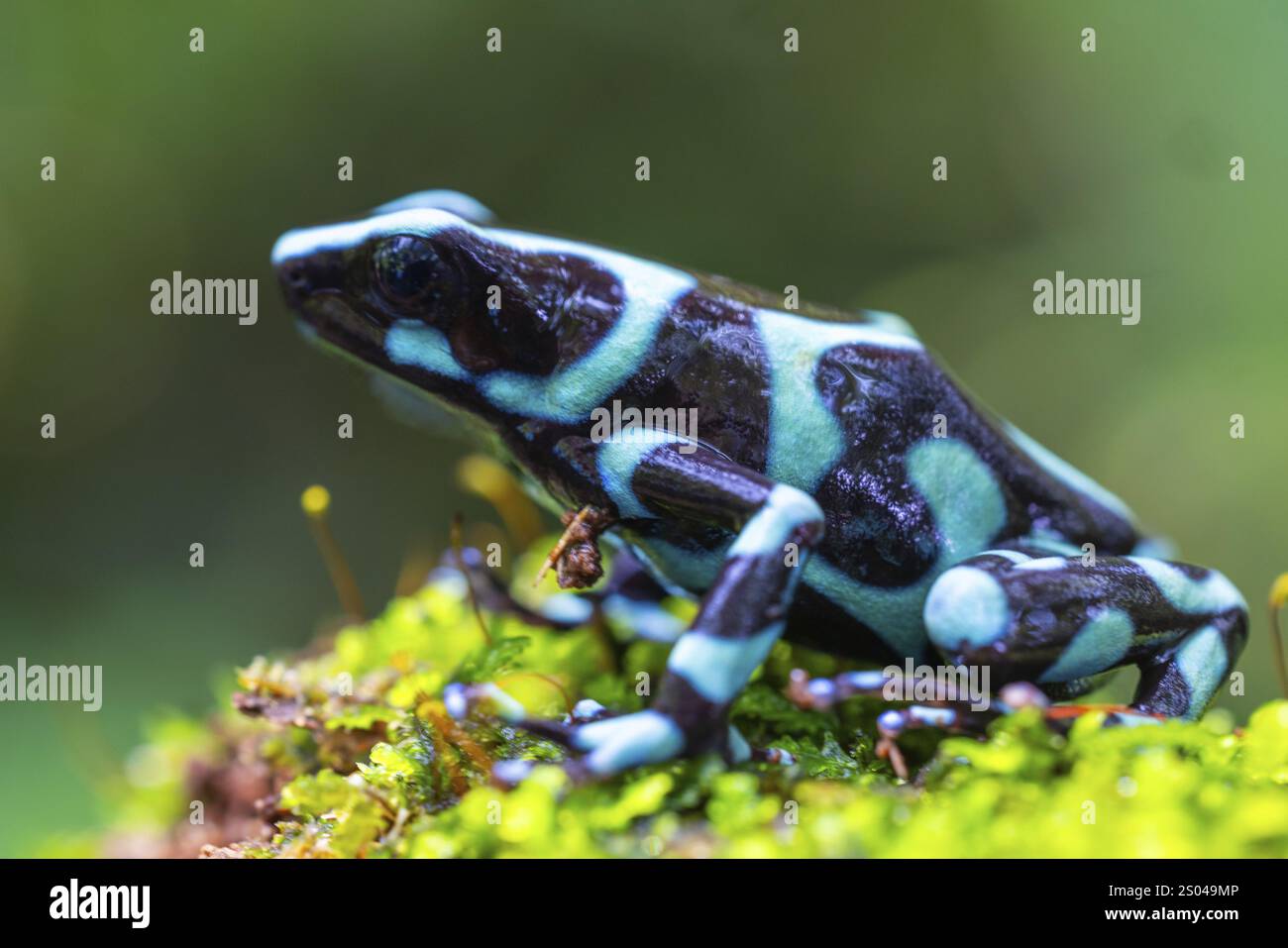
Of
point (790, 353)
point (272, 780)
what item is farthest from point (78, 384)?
point (790, 353)

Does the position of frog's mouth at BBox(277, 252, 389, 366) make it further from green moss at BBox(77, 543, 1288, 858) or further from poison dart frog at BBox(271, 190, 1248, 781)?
green moss at BBox(77, 543, 1288, 858)

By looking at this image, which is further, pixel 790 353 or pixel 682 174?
pixel 682 174

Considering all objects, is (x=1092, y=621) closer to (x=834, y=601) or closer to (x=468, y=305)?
(x=834, y=601)

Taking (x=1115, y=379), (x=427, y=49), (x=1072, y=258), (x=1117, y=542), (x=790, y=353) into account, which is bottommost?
(x=1117, y=542)

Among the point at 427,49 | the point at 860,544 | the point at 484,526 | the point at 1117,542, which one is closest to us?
the point at 860,544

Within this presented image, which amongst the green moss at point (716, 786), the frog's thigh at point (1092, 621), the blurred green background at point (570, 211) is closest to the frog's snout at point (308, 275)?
the green moss at point (716, 786)

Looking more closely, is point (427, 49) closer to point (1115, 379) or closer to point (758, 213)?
point (758, 213)
